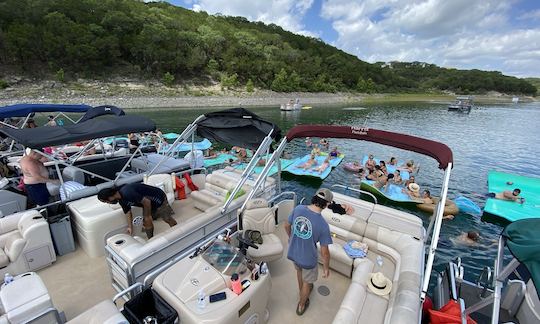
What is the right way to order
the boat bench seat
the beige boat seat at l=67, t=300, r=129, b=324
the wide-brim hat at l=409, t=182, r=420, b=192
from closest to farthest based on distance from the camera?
the beige boat seat at l=67, t=300, r=129, b=324
the boat bench seat
the wide-brim hat at l=409, t=182, r=420, b=192

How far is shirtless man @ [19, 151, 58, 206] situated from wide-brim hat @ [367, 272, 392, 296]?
7.36 metres

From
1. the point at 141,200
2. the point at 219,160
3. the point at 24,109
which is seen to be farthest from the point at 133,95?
the point at 141,200

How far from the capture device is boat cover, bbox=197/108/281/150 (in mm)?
6977

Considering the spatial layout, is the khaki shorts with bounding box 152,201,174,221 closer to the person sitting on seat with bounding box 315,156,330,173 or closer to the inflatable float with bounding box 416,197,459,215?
the person sitting on seat with bounding box 315,156,330,173

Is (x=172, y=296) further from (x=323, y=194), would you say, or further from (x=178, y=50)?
(x=178, y=50)

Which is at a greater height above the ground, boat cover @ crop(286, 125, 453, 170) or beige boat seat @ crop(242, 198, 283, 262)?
boat cover @ crop(286, 125, 453, 170)

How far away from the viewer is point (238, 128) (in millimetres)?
7230

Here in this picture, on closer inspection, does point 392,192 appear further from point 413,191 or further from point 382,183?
point 413,191

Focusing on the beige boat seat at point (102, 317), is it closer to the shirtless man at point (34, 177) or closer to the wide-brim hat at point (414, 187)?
the shirtless man at point (34, 177)

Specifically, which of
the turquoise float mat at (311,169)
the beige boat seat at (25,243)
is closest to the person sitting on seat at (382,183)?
the turquoise float mat at (311,169)

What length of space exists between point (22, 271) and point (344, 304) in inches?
229

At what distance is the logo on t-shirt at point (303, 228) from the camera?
12.4 feet

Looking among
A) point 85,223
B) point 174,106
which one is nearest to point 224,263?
point 85,223

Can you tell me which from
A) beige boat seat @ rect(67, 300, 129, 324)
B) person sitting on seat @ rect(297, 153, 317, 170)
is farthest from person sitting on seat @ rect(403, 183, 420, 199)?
beige boat seat @ rect(67, 300, 129, 324)
